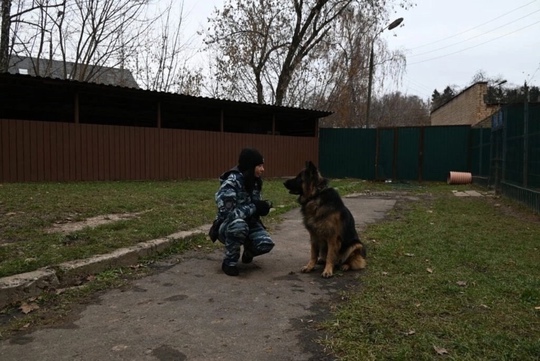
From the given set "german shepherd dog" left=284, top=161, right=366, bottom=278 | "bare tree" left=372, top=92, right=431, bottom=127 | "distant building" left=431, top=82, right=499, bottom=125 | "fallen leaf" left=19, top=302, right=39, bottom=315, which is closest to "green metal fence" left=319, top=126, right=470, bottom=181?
"distant building" left=431, top=82, right=499, bottom=125

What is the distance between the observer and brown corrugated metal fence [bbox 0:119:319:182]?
11.9 m

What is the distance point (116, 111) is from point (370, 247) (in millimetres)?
13554

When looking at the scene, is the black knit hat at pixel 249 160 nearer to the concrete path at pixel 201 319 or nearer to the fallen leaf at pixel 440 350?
the concrete path at pixel 201 319

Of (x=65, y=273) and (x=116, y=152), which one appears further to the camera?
(x=116, y=152)

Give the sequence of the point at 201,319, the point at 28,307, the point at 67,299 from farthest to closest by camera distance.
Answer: the point at 67,299
the point at 28,307
the point at 201,319

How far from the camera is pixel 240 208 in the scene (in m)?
4.50

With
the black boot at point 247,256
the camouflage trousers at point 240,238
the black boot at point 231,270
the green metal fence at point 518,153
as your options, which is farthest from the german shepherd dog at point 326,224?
the green metal fence at point 518,153

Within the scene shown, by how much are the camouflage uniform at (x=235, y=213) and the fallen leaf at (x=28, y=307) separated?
1.81 m

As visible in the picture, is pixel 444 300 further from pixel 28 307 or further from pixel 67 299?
pixel 28 307

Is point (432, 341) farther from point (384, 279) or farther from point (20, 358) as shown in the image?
point (20, 358)

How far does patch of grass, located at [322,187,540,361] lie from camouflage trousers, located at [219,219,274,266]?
46.9 inches

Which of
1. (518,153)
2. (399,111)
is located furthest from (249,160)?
(399,111)

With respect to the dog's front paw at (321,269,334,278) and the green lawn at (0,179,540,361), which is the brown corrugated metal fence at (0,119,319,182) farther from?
the dog's front paw at (321,269,334,278)

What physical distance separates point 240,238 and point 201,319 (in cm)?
136
